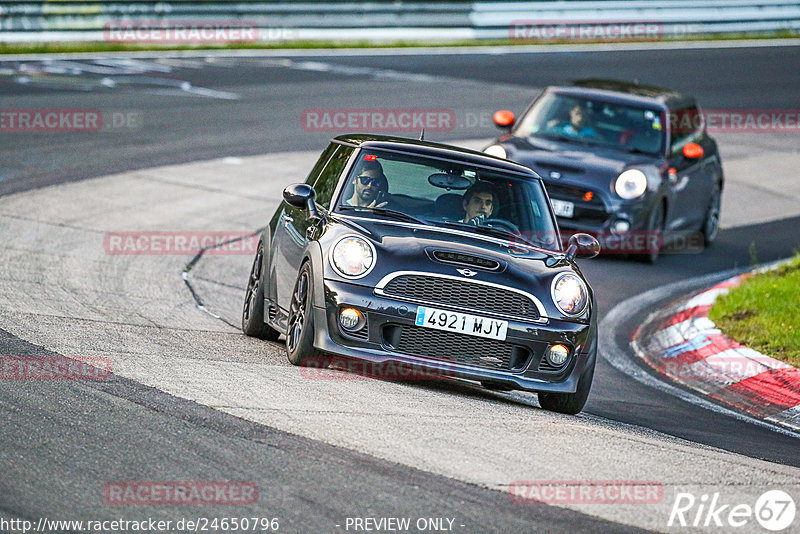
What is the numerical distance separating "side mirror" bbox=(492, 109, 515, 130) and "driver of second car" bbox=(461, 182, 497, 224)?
260 inches

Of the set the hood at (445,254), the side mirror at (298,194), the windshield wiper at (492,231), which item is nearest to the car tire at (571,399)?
the hood at (445,254)

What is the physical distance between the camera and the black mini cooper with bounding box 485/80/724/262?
14.2m

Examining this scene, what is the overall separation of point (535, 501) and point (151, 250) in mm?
7620

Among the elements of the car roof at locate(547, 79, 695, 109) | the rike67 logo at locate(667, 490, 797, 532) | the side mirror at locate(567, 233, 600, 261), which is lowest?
the rike67 logo at locate(667, 490, 797, 532)

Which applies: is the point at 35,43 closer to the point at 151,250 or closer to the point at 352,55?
the point at 352,55

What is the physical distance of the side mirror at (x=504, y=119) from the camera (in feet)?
49.9

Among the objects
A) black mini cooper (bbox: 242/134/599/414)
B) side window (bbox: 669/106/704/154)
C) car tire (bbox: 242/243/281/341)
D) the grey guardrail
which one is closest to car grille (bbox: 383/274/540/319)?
black mini cooper (bbox: 242/134/599/414)

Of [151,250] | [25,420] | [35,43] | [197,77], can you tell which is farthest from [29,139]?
[25,420]

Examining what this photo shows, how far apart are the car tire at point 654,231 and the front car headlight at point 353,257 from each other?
24.0ft

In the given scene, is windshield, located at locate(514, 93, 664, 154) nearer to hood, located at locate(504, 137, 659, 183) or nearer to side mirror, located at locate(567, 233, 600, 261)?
hood, located at locate(504, 137, 659, 183)

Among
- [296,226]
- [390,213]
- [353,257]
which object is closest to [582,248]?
[390,213]

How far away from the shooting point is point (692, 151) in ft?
50.0

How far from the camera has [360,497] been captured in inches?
208

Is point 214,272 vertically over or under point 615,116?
under
